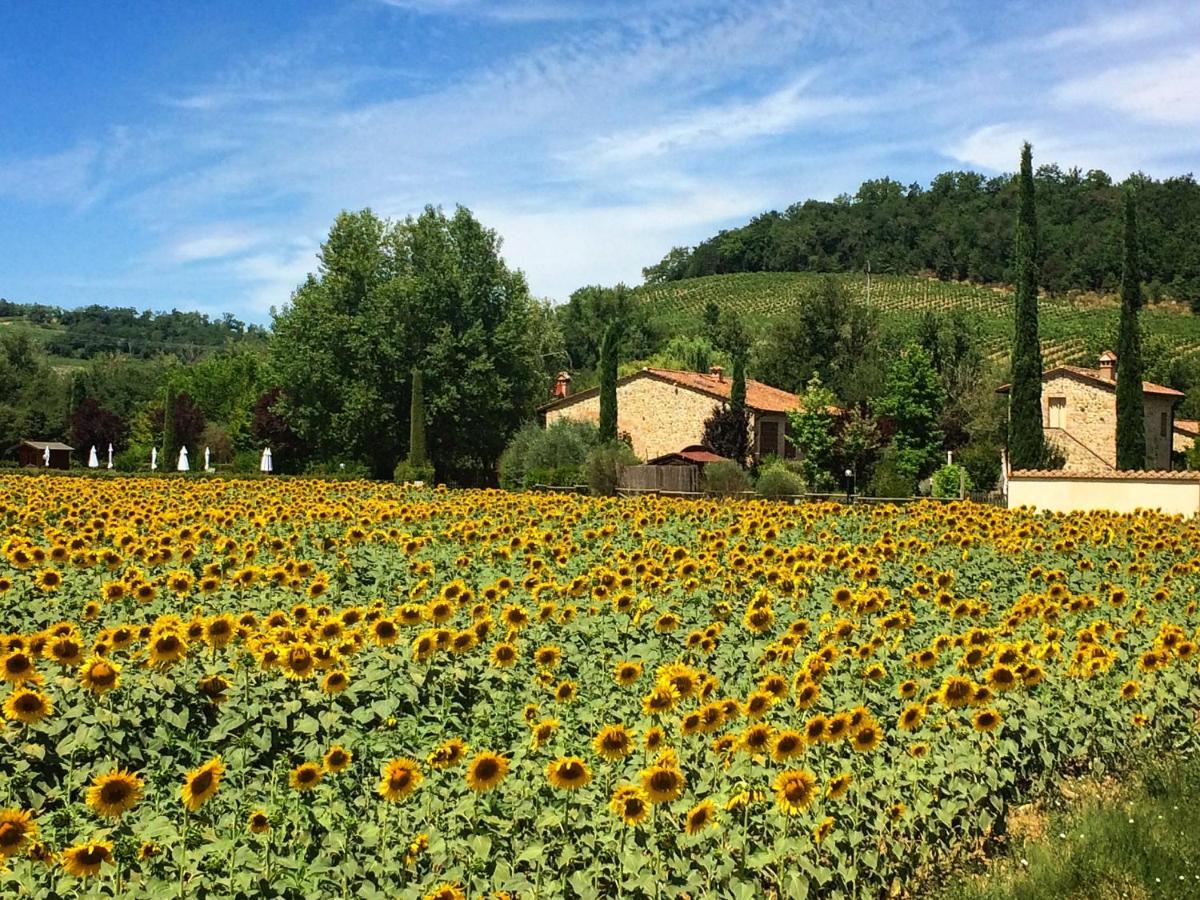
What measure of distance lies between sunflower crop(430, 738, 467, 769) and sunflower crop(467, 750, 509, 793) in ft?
0.58

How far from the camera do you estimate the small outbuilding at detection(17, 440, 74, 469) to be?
71688 mm

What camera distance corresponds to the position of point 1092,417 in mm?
44125

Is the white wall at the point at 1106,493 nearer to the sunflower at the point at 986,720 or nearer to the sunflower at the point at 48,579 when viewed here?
the sunflower at the point at 986,720

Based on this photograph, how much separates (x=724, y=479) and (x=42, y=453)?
185 ft

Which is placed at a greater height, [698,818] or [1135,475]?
[1135,475]

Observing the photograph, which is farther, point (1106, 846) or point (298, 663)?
point (1106, 846)

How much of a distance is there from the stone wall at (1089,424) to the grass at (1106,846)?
1538 inches

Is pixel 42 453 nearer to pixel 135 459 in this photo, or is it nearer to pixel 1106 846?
pixel 135 459

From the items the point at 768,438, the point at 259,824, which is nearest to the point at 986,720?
the point at 259,824

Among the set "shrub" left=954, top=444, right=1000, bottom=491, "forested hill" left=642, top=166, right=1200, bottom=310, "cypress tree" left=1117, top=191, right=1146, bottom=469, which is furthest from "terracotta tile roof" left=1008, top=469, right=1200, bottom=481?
"forested hill" left=642, top=166, right=1200, bottom=310

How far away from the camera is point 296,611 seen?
21.5 feet

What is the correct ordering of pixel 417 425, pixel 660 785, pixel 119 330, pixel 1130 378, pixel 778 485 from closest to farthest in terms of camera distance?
1. pixel 660 785
2. pixel 778 485
3. pixel 1130 378
4. pixel 417 425
5. pixel 119 330

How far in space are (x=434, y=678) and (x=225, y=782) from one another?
134cm

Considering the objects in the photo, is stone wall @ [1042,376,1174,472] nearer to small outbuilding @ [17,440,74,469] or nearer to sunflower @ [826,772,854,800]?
sunflower @ [826,772,854,800]
